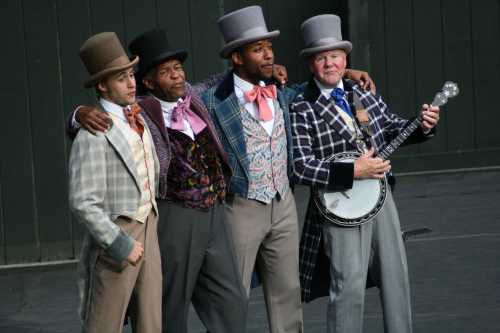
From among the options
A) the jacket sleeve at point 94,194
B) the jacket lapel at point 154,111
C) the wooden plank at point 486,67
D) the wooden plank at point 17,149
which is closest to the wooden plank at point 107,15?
the wooden plank at point 17,149

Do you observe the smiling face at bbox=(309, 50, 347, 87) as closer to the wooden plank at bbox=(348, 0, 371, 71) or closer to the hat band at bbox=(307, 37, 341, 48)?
the hat band at bbox=(307, 37, 341, 48)

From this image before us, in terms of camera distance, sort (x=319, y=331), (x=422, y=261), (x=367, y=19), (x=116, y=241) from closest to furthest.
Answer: (x=116, y=241) < (x=319, y=331) < (x=422, y=261) < (x=367, y=19)

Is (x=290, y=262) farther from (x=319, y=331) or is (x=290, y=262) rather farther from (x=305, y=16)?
(x=305, y=16)

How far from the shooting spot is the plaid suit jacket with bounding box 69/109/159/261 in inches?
225

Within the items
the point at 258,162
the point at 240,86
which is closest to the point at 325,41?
the point at 240,86

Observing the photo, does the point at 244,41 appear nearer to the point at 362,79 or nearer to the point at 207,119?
the point at 207,119

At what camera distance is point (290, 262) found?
22.0 feet

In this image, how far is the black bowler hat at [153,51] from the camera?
247 inches

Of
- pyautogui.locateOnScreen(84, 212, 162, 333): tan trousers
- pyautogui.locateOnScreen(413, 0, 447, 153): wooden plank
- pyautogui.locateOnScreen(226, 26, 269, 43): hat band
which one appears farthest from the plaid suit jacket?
pyautogui.locateOnScreen(413, 0, 447, 153): wooden plank

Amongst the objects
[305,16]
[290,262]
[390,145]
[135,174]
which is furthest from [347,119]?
[305,16]

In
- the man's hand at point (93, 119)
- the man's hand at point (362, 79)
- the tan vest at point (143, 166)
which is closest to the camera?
the man's hand at point (93, 119)

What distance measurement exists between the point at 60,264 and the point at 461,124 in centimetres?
390

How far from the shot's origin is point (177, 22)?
33.4 ft

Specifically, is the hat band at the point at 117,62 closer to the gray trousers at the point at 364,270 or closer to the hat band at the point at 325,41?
the hat band at the point at 325,41
